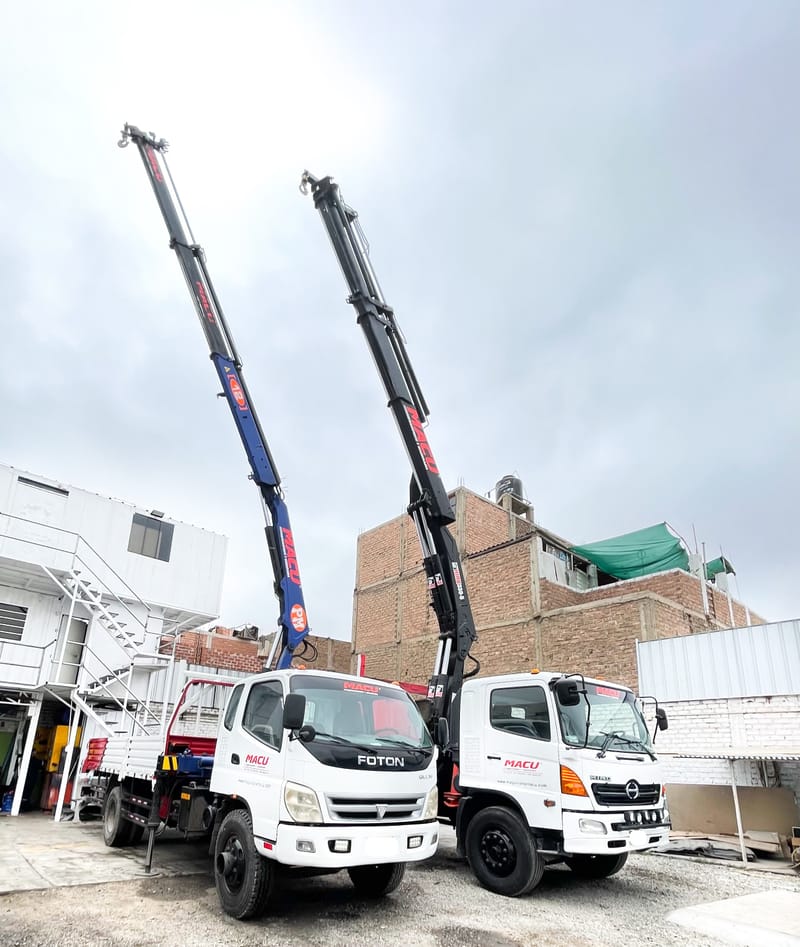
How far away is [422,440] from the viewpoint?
11.0 metres

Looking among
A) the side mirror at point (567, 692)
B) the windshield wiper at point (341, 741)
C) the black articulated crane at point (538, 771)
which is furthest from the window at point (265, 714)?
the side mirror at point (567, 692)

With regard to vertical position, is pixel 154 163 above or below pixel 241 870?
above

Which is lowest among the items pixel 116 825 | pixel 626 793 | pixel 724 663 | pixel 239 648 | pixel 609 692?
pixel 116 825

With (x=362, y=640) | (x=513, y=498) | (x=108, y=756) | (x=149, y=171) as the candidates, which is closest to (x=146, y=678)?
(x=108, y=756)

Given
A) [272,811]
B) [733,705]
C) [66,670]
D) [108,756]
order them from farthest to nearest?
[66,670] < [733,705] < [108,756] < [272,811]

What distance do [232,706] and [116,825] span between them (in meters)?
3.90

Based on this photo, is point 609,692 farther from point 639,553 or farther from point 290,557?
point 639,553

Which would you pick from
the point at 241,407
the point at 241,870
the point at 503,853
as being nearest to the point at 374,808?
the point at 241,870

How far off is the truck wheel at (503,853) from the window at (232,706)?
3281 millimetres

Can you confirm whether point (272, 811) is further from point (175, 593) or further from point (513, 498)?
point (513, 498)

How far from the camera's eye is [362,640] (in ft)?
84.4

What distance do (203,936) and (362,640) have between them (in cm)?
2048

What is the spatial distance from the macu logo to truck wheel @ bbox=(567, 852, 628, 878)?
3.50 m

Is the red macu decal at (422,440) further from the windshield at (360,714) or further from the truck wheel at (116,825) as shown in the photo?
the truck wheel at (116,825)
